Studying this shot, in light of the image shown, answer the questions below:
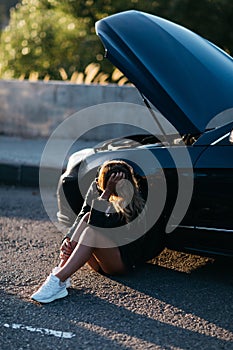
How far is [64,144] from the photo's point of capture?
858cm

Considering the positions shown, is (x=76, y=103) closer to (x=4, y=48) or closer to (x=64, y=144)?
(x=64, y=144)

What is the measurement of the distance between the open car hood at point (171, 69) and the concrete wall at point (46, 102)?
3.70 meters

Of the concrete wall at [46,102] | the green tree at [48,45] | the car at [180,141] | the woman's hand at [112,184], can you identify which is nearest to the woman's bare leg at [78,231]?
the woman's hand at [112,184]

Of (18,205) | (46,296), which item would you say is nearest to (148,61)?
(46,296)

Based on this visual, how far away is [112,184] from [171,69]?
92 centimetres

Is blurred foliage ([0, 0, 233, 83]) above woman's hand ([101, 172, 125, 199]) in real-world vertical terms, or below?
below

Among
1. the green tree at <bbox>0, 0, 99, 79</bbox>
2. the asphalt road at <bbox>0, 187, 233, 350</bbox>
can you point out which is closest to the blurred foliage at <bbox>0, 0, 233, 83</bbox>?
the green tree at <bbox>0, 0, 99, 79</bbox>

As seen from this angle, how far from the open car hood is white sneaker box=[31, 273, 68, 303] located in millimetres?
1281

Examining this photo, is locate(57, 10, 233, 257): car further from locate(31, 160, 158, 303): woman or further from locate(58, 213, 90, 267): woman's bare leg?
locate(58, 213, 90, 267): woman's bare leg

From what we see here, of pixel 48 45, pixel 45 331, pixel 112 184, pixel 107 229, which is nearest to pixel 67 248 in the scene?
pixel 107 229

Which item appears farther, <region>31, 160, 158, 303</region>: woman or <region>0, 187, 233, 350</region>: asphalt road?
<region>31, 160, 158, 303</region>: woman

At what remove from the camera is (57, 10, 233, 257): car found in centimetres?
A: 422

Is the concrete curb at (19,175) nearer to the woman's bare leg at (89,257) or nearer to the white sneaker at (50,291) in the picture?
the woman's bare leg at (89,257)

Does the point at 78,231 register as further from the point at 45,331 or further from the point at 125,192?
the point at 45,331
